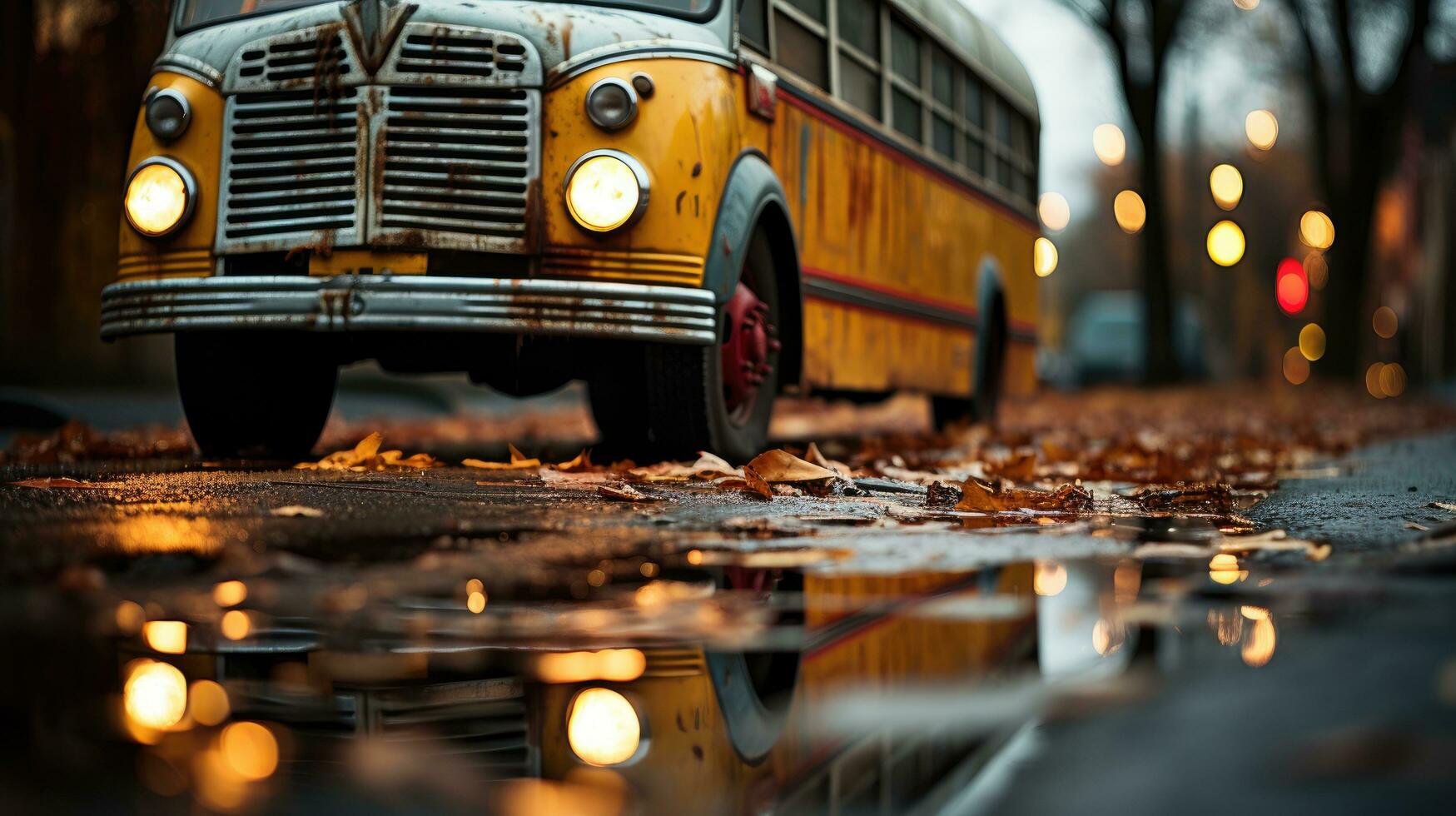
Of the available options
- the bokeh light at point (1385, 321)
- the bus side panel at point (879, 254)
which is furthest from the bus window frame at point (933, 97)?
the bokeh light at point (1385, 321)

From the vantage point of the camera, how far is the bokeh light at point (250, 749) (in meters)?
2.03

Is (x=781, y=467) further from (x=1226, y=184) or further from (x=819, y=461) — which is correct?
(x=1226, y=184)

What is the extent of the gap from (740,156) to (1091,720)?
15.9 ft

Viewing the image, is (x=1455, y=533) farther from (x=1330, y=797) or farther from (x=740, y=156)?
(x=740, y=156)

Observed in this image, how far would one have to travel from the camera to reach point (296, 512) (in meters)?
4.51

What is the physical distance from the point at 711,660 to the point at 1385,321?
69.7 m

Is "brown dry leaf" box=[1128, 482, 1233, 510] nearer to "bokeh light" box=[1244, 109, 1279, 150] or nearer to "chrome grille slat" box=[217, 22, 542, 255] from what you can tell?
"chrome grille slat" box=[217, 22, 542, 255]

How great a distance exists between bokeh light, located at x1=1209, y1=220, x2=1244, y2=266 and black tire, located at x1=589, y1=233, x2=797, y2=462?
1886 cm

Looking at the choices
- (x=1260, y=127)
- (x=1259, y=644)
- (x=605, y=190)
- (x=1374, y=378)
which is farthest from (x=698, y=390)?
(x=1374, y=378)

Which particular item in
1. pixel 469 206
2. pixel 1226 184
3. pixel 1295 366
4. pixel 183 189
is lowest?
pixel 469 206

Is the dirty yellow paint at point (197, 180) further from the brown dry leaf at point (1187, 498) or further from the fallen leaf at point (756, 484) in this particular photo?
the brown dry leaf at point (1187, 498)

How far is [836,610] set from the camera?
319cm

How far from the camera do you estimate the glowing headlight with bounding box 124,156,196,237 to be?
6578 millimetres

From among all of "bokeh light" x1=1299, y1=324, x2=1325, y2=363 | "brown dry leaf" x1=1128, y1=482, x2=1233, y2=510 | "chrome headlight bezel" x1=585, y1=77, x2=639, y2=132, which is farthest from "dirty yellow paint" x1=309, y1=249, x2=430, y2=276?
"bokeh light" x1=1299, y1=324, x2=1325, y2=363
